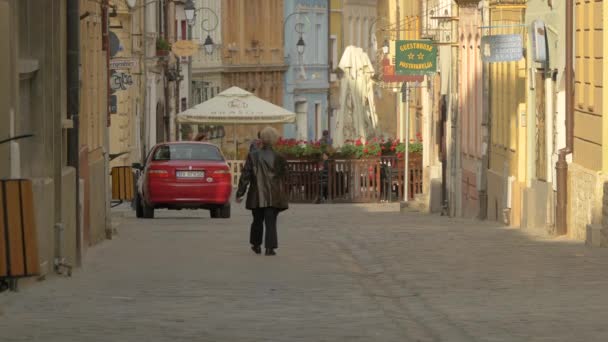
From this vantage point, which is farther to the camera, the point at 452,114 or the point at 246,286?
the point at 452,114

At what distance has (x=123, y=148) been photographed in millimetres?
45938

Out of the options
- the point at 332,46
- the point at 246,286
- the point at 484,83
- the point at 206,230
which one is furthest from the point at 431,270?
the point at 332,46

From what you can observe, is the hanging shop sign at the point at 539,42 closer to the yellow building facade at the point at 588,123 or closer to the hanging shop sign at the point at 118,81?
the yellow building facade at the point at 588,123

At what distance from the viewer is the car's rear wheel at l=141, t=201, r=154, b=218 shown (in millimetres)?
36250

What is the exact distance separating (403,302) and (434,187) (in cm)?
3085

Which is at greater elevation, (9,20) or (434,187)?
(9,20)

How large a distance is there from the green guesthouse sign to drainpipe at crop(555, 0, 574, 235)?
14.4 metres

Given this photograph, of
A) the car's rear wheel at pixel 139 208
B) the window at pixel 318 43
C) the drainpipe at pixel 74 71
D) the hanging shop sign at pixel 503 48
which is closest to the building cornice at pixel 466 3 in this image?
the car's rear wheel at pixel 139 208

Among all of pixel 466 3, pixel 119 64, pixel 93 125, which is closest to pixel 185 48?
pixel 466 3

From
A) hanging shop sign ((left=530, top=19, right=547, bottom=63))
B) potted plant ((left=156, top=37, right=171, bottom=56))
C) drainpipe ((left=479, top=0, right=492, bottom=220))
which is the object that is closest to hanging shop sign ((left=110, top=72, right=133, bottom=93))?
drainpipe ((left=479, top=0, right=492, bottom=220))

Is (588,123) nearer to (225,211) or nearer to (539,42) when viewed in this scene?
(539,42)

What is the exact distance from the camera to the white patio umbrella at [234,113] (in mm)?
54250

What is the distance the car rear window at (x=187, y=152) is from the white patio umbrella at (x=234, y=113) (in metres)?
18.0

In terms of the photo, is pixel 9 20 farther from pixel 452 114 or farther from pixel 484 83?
pixel 452 114
